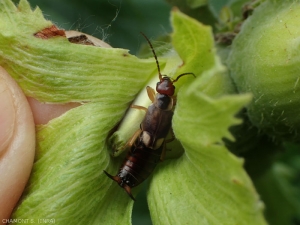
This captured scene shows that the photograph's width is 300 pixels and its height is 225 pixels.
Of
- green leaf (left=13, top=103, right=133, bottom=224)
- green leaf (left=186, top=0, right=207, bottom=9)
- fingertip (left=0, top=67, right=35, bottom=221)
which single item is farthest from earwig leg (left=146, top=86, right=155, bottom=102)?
green leaf (left=186, top=0, right=207, bottom=9)

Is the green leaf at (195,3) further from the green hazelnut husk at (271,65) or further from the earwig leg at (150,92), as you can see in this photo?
the earwig leg at (150,92)

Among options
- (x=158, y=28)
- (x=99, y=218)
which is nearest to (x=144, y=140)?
(x=99, y=218)

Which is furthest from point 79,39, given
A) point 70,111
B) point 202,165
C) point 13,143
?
point 202,165

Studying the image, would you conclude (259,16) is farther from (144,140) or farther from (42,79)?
(42,79)

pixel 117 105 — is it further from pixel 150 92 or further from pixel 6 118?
pixel 6 118

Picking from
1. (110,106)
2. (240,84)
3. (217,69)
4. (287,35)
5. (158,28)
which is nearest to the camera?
(217,69)

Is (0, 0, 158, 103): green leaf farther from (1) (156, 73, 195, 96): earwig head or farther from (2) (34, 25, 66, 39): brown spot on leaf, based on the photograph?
(1) (156, 73, 195, 96): earwig head
